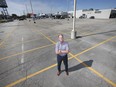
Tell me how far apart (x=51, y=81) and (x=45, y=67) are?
3.53 feet

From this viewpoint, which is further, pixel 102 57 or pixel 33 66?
pixel 102 57

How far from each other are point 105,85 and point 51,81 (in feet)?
6.82

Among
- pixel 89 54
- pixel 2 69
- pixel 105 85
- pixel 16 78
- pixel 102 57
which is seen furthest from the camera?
pixel 89 54

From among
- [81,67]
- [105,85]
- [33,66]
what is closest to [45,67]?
[33,66]

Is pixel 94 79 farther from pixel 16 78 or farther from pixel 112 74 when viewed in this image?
pixel 16 78

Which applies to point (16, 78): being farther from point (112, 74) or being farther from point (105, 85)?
point (112, 74)

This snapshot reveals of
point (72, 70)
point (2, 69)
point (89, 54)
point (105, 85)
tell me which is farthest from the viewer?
point (89, 54)

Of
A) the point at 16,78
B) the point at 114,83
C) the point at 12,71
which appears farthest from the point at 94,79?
the point at 12,71

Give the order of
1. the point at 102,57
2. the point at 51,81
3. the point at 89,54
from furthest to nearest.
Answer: the point at 89,54 < the point at 102,57 < the point at 51,81

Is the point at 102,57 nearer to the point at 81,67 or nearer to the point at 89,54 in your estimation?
the point at 89,54

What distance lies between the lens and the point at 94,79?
3.50 m

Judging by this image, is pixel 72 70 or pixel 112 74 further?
pixel 72 70

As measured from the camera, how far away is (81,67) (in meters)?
4.34

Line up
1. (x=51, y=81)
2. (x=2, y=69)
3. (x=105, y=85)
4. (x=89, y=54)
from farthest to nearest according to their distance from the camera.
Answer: (x=89, y=54) → (x=2, y=69) → (x=51, y=81) → (x=105, y=85)
